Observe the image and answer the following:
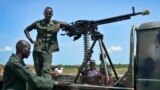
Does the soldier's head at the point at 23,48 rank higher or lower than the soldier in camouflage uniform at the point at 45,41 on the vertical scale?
higher

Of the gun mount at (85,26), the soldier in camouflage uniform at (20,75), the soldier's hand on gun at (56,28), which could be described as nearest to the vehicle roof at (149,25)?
the soldier in camouflage uniform at (20,75)

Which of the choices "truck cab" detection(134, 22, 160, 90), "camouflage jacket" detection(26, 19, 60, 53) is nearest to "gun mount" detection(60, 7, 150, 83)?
"camouflage jacket" detection(26, 19, 60, 53)

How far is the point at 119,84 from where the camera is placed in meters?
6.18

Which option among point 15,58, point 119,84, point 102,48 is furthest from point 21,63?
point 102,48

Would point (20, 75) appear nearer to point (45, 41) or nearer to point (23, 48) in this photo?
point (23, 48)

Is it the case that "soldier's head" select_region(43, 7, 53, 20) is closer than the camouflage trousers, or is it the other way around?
the camouflage trousers

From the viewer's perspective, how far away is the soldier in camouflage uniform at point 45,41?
7.97 metres

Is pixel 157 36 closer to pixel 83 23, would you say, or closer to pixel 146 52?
pixel 146 52

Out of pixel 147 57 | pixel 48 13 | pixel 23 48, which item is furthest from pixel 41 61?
pixel 147 57

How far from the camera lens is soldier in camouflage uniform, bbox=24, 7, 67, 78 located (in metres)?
7.97

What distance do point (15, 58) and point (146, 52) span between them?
5.34ft

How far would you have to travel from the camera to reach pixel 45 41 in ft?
26.6

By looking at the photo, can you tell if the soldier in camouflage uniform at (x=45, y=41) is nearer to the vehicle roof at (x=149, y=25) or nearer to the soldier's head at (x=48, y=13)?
the soldier's head at (x=48, y=13)

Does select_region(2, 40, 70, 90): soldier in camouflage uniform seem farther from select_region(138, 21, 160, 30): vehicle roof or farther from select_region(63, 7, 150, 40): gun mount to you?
select_region(63, 7, 150, 40): gun mount
